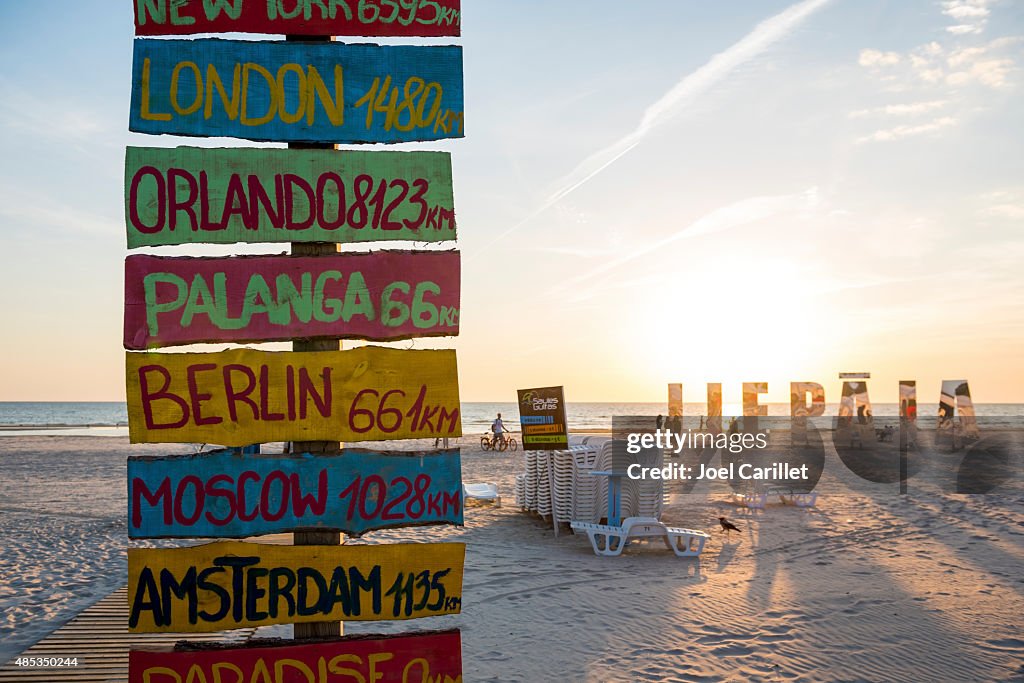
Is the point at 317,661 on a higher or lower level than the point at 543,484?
higher

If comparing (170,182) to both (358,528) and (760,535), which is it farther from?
(760,535)

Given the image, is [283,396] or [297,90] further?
[297,90]

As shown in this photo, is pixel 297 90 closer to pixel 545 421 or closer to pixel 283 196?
pixel 283 196

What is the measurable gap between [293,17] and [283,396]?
223 centimetres

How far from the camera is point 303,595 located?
3.95m

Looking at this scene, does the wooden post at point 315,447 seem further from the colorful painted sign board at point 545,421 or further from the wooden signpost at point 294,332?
the colorful painted sign board at point 545,421

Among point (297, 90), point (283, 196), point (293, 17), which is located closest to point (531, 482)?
point (283, 196)

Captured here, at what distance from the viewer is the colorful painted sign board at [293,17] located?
4.05 m

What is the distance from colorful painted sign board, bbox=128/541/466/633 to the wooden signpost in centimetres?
1

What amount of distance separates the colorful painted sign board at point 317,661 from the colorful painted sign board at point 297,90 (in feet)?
9.52

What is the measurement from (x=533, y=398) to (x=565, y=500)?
2118 millimetres

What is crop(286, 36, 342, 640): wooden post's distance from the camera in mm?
4020

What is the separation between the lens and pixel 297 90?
4090mm

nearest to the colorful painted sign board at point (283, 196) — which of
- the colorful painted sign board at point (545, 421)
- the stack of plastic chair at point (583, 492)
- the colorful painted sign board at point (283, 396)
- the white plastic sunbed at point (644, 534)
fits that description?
the colorful painted sign board at point (283, 396)
